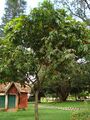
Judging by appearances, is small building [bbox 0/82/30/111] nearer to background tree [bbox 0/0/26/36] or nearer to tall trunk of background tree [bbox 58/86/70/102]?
background tree [bbox 0/0/26/36]

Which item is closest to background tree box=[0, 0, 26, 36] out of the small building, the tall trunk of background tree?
the small building

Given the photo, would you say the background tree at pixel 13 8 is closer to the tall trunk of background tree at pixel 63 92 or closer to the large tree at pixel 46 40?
the tall trunk of background tree at pixel 63 92

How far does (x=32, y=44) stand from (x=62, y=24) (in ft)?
4.63

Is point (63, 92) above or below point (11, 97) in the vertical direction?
above

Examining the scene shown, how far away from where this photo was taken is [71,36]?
38.3 feet

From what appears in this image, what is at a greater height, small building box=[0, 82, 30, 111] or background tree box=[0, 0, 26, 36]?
background tree box=[0, 0, 26, 36]

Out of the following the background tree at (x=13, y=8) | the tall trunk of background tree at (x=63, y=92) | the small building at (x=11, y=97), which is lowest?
the small building at (x=11, y=97)

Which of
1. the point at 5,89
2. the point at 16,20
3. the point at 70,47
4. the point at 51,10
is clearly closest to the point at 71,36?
the point at 70,47

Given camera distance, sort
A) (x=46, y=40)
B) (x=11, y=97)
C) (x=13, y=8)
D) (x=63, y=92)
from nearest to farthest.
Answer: (x=46, y=40) < (x=11, y=97) < (x=13, y=8) < (x=63, y=92)

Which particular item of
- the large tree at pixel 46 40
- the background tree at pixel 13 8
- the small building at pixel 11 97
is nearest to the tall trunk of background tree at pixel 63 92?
the background tree at pixel 13 8

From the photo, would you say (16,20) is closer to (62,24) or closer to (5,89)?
(62,24)

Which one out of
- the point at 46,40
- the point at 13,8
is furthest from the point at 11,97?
the point at 46,40

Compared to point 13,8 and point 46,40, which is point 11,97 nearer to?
point 13,8

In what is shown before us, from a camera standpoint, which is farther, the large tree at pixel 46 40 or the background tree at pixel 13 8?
the background tree at pixel 13 8
